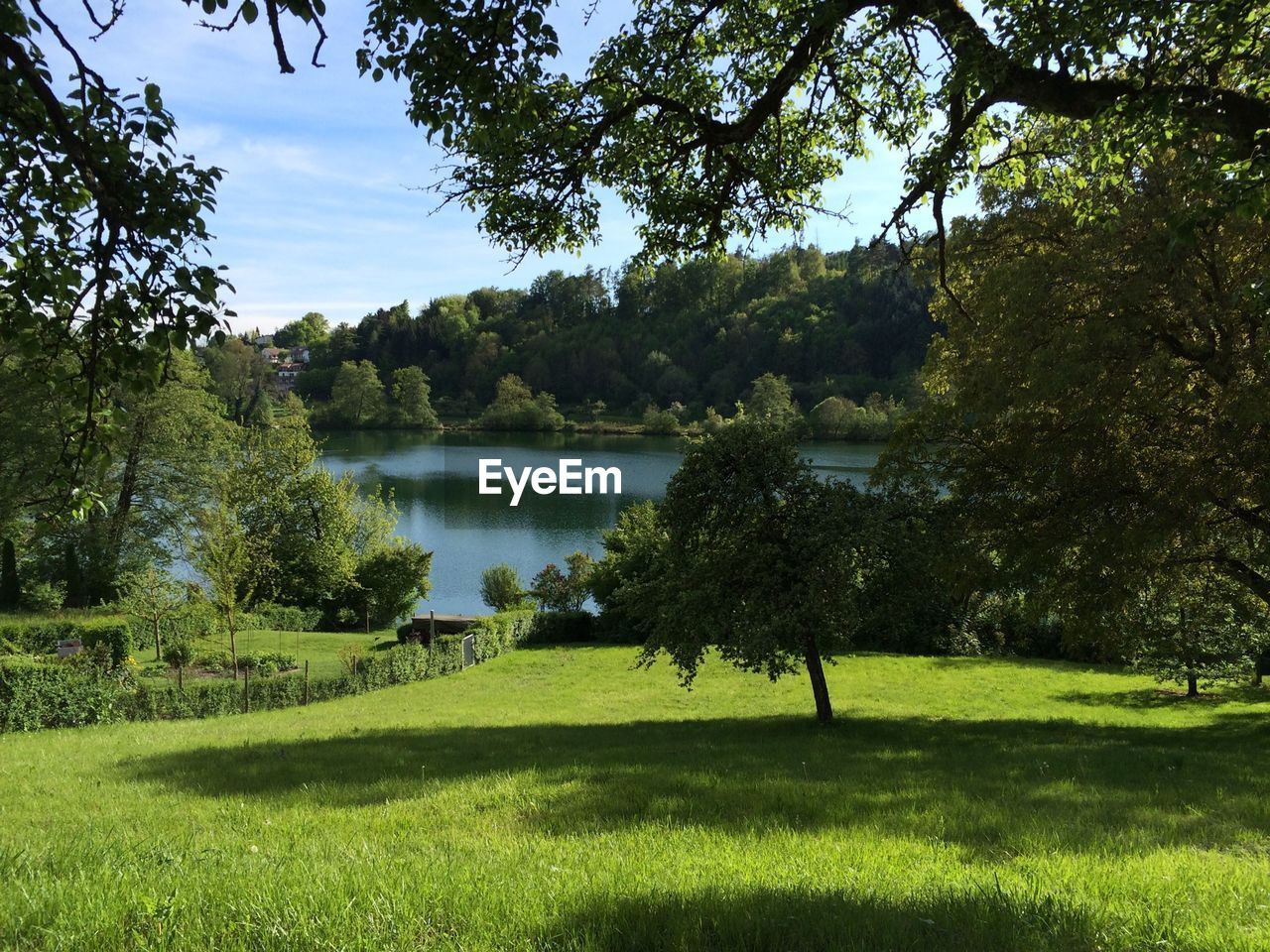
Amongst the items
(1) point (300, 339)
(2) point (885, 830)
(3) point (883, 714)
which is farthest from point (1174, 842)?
(1) point (300, 339)

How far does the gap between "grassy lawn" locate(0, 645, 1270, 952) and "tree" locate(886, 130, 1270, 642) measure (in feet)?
9.02

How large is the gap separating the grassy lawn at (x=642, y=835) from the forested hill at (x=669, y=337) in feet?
226

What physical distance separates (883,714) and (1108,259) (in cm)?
914

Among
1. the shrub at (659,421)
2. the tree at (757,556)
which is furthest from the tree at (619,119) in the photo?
the shrub at (659,421)

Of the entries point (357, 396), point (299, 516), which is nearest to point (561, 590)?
point (299, 516)

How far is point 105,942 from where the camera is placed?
279cm

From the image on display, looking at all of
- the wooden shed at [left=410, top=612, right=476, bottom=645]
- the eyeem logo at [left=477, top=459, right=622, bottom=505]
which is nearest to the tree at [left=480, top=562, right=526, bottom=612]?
the wooden shed at [left=410, top=612, right=476, bottom=645]

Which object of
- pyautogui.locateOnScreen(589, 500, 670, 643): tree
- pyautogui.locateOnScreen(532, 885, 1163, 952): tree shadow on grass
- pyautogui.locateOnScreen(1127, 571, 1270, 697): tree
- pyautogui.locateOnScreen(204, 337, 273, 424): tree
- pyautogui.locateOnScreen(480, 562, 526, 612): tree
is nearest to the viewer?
pyautogui.locateOnScreen(532, 885, 1163, 952): tree shadow on grass

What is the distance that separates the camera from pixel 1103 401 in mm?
10133

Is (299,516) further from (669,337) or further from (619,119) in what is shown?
(669,337)

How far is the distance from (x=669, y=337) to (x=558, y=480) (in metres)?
53.4

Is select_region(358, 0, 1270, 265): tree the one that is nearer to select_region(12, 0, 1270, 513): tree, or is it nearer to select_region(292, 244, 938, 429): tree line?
select_region(12, 0, 1270, 513): tree

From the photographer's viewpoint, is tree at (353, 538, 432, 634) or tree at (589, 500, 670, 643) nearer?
tree at (589, 500, 670, 643)

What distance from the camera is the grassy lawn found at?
297 cm
